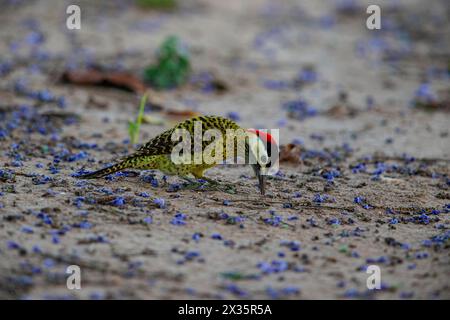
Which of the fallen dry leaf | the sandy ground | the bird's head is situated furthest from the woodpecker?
the fallen dry leaf

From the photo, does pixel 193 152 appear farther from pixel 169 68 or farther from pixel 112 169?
pixel 169 68

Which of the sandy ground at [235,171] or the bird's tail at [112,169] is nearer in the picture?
the sandy ground at [235,171]

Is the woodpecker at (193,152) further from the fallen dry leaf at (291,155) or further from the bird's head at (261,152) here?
the fallen dry leaf at (291,155)

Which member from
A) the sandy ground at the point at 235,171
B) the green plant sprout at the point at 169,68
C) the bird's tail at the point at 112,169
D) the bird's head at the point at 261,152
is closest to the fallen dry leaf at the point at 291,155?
the sandy ground at the point at 235,171

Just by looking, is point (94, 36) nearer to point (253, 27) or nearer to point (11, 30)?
point (11, 30)

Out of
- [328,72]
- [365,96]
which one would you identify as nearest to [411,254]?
[365,96]
